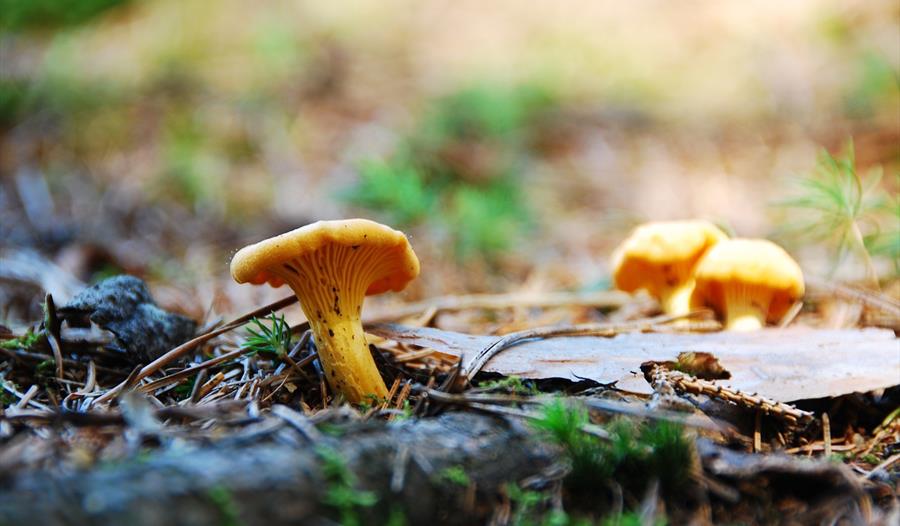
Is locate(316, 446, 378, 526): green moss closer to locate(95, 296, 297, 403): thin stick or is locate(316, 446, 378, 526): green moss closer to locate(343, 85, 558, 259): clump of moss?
locate(95, 296, 297, 403): thin stick

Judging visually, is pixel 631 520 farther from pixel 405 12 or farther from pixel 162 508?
pixel 405 12

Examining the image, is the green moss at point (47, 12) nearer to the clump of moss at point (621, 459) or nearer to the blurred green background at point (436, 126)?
the blurred green background at point (436, 126)

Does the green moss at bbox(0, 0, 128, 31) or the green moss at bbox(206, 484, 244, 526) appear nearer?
the green moss at bbox(206, 484, 244, 526)

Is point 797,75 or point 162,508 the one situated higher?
point 797,75

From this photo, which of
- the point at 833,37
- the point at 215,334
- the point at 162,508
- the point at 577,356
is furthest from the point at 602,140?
the point at 162,508

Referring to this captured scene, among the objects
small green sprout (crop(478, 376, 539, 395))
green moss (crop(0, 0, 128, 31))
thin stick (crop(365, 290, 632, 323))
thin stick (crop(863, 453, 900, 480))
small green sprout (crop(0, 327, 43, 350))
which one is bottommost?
thin stick (crop(863, 453, 900, 480))

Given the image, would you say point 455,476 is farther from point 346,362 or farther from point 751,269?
point 751,269

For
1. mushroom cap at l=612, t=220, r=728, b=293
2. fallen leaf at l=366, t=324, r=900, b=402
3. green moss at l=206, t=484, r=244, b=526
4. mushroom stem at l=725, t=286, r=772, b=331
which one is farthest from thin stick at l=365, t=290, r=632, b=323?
green moss at l=206, t=484, r=244, b=526

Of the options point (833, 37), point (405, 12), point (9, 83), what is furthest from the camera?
point (405, 12)
